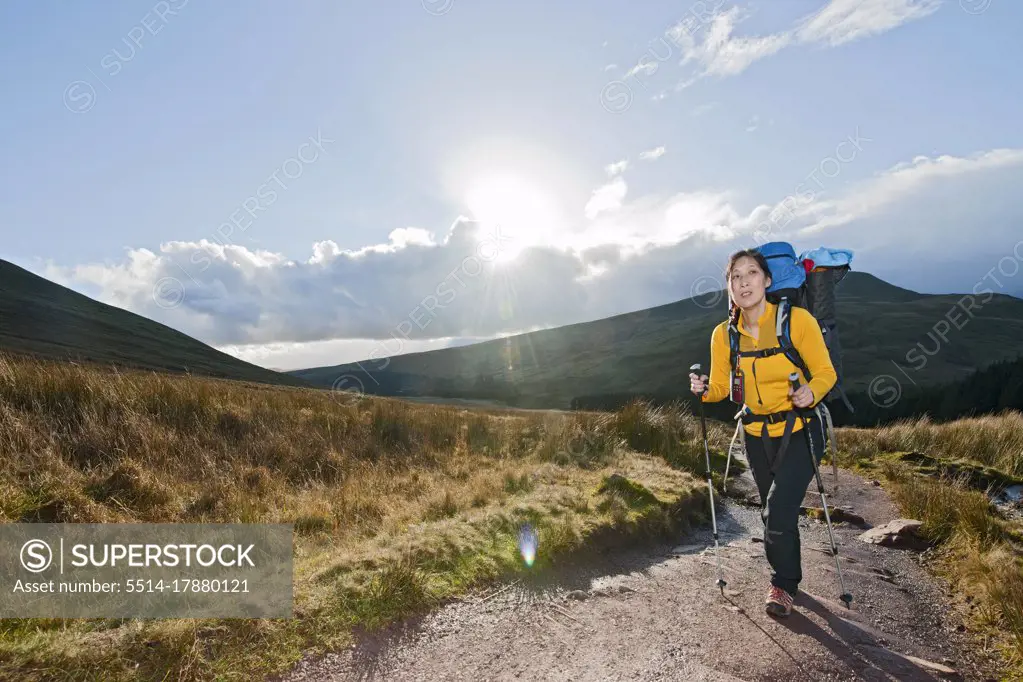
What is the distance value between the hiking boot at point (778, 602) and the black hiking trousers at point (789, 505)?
4 cm

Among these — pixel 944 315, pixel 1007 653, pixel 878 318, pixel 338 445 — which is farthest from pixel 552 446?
pixel 944 315

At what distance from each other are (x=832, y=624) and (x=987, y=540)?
3.00 metres

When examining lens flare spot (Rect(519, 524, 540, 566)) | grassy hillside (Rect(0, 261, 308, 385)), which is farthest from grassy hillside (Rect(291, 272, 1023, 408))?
lens flare spot (Rect(519, 524, 540, 566))

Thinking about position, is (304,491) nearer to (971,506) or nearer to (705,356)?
(971,506)

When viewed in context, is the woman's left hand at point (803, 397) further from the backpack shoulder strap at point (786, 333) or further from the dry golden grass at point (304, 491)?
the dry golden grass at point (304, 491)

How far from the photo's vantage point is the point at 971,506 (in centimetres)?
615

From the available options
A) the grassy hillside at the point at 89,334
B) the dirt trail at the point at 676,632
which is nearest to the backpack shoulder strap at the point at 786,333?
the dirt trail at the point at 676,632

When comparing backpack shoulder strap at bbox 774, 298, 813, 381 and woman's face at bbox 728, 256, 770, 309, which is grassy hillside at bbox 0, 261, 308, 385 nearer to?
woman's face at bbox 728, 256, 770, 309

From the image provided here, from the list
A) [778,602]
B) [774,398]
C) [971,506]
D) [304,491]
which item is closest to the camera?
[778,602]

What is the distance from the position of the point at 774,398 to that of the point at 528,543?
9.33ft

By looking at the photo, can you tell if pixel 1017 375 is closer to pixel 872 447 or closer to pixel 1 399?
pixel 872 447

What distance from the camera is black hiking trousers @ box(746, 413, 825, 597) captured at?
14.1 ft

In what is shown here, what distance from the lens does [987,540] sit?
18.2 feet

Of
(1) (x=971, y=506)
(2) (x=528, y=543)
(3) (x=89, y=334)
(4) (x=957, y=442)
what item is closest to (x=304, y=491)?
(2) (x=528, y=543)
